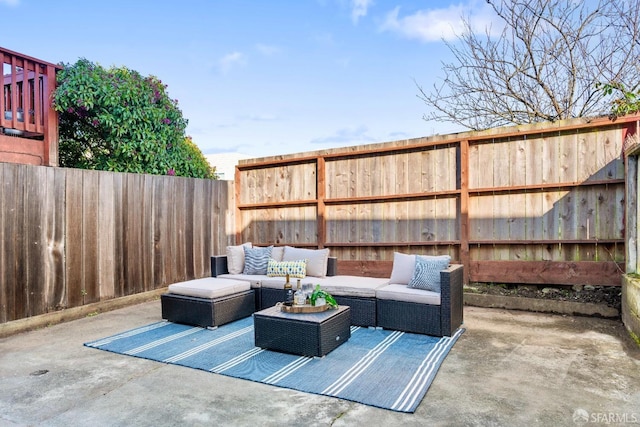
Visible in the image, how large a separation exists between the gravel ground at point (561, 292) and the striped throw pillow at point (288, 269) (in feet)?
6.65

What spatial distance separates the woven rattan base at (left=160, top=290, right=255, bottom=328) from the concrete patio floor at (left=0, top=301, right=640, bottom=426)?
2.90 ft

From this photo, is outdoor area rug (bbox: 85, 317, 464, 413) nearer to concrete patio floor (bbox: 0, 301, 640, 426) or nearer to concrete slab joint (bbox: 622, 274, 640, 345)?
concrete patio floor (bbox: 0, 301, 640, 426)

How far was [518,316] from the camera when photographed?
4.35 meters

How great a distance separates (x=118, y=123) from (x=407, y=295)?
4.63 metres

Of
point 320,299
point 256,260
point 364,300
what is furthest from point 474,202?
point 256,260

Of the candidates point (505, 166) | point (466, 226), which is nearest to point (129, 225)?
point (466, 226)

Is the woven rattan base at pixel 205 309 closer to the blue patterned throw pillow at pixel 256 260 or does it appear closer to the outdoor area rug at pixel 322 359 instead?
the outdoor area rug at pixel 322 359

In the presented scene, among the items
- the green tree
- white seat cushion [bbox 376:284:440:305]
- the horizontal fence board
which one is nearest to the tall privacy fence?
the horizontal fence board

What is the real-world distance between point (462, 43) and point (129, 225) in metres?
5.92

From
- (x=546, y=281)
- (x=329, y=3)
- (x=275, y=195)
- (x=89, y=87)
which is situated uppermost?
(x=329, y=3)

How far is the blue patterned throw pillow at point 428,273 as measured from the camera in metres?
3.79

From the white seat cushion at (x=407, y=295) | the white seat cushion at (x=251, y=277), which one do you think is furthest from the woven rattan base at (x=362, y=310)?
the white seat cushion at (x=251, y=277)

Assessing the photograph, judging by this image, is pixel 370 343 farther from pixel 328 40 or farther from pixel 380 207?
pixel 328 40

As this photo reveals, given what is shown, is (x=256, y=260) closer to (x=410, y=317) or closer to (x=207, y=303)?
(x=207, y=303)
